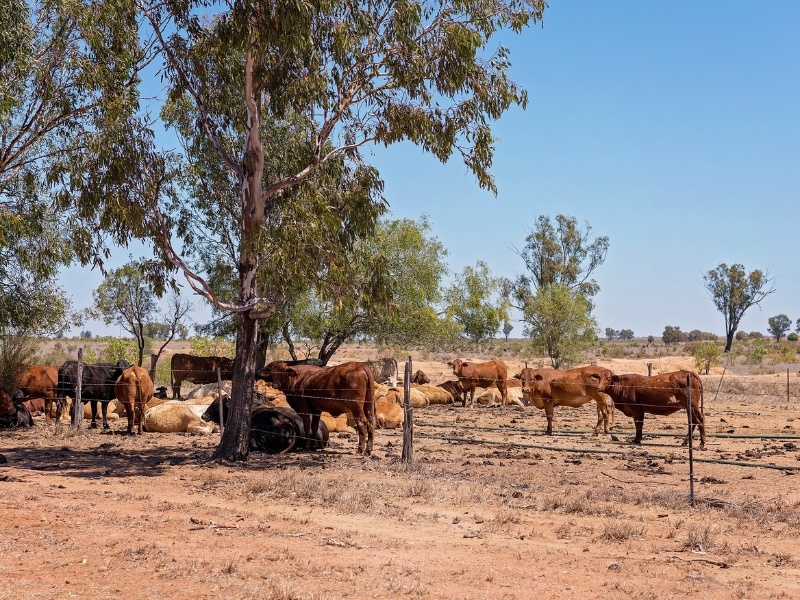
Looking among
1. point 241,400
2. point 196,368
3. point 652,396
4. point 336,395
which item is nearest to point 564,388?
point 652,396

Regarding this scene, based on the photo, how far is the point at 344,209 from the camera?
15414 millimetres

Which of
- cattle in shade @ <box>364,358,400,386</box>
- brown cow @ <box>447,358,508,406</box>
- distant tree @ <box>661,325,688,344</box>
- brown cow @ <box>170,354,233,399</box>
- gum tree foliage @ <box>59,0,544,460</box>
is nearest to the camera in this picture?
gum tree foliage @ <box>59,0,544,460</box>

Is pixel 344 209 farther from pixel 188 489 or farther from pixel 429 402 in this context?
pixel 429 402

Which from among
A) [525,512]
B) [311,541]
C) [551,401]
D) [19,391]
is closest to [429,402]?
[551,401]

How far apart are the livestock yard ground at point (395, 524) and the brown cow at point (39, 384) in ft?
14.9

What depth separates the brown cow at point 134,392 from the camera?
1786 centimetres

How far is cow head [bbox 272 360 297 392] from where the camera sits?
15672 mm

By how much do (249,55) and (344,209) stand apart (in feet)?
11.3

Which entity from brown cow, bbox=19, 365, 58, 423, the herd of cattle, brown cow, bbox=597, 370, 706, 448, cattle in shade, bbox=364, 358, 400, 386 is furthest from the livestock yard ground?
cattle in shade, bbox=364, 358, 400, 386

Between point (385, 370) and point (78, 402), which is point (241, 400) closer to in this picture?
point (78, 402)

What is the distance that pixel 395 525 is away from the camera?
893cm

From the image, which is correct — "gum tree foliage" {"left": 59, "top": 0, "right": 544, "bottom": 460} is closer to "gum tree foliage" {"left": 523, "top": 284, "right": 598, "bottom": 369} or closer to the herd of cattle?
the herd of cattle

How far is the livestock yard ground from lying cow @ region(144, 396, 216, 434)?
93.8 inches

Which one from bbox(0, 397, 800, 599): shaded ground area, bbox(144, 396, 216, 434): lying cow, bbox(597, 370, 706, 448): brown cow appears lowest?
bbox(0, 397, 800, 599): shaded ground area
